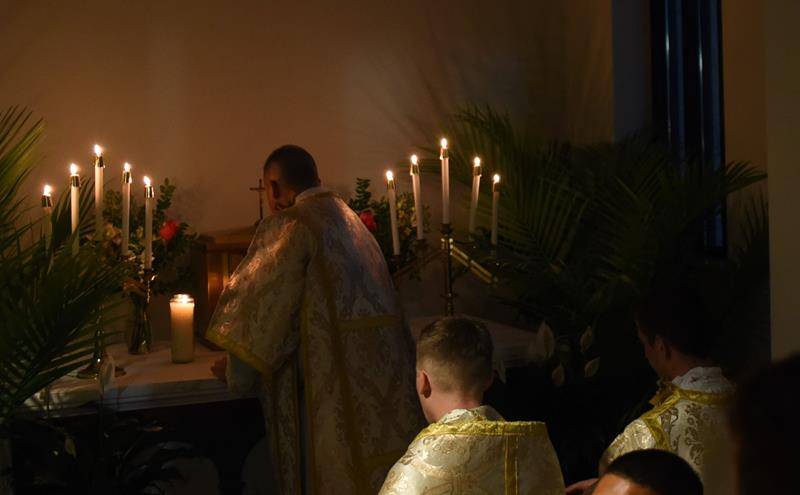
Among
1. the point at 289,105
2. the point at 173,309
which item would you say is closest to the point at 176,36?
the point at 289,105

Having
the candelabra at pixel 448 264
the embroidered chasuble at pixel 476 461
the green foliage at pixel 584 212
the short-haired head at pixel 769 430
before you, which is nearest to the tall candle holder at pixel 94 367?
the candelabra at pixel 448 264

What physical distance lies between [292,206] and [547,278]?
53.3 inches

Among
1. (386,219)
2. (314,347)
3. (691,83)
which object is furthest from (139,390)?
(691,83)

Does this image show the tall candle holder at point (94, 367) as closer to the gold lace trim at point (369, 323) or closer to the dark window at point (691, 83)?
the gold lace trim at point (369, 323)

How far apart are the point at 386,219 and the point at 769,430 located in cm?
460

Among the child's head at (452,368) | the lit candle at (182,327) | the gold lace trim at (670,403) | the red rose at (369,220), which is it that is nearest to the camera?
the child's head at (452,368)

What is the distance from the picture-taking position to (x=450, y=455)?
8.61 feet

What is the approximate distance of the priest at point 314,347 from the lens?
4234 mm

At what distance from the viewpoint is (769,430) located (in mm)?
1216

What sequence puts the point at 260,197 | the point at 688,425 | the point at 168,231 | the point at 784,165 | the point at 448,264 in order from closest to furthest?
the point at 688,425 → the point at 784,165 → the point at 448,264 → the point at 168,231 → the point at 260,197

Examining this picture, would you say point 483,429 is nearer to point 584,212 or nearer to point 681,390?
point 681,390

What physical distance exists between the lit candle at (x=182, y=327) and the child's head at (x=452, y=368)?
213 cm

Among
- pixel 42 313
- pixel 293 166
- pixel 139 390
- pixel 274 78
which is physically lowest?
pixel 139 390

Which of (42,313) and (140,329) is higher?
(42,313)
